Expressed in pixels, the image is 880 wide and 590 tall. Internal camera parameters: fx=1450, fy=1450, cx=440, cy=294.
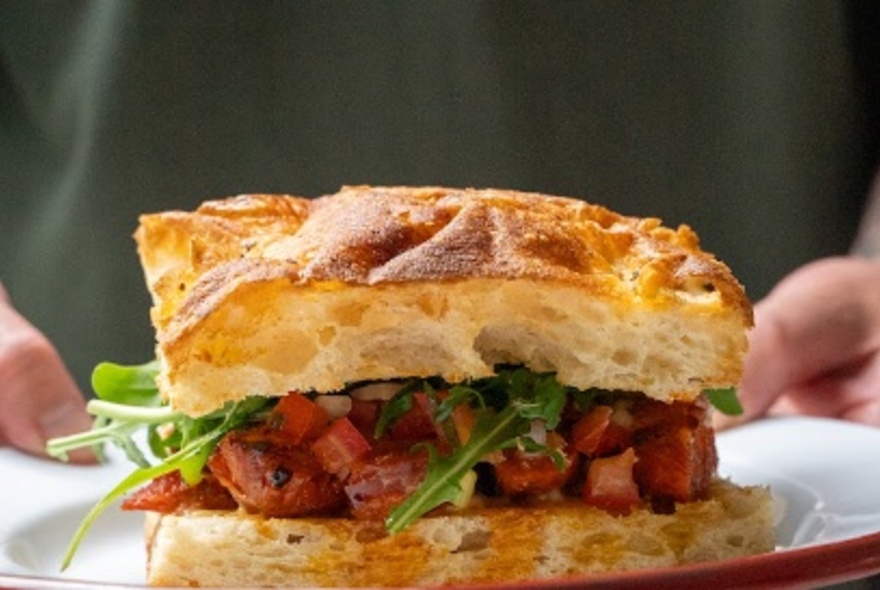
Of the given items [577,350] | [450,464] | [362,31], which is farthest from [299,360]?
[362,31]

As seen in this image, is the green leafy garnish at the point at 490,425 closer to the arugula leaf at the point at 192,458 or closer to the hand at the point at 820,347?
the arugula leaf at the point at 192,458

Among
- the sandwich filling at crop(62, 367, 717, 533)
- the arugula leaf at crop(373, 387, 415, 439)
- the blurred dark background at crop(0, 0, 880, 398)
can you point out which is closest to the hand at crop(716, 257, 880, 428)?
the blurred dark background at crop(0, 0, 880, 398)

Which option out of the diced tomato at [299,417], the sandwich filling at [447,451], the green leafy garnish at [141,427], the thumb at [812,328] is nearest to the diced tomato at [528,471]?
the sandwich filling at [447,451]

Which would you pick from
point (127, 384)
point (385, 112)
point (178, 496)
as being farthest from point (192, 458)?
point (385, 112)

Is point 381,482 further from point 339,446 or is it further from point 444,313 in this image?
point 444,313

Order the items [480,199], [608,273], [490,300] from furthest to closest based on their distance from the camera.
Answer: [480,199] → [608,273] → [490,300]

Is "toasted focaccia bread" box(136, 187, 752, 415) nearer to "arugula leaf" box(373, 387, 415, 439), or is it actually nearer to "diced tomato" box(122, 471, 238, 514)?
"arugula leaf" box(373, 387, 415, 439)

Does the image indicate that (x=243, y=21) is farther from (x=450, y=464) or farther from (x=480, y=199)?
(x=450, y=464)
